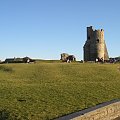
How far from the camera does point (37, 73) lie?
38.4m

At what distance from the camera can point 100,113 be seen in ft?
50.8

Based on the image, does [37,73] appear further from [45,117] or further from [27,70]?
[45,117]

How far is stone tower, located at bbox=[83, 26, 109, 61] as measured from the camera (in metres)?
82.4

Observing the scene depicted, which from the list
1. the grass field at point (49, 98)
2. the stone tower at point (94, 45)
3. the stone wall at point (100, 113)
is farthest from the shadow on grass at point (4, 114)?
the stone tower at point (94, 45)

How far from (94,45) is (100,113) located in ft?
223

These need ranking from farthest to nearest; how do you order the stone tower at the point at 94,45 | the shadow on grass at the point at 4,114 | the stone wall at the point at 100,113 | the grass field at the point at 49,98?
the stone tower at the point at 94,45, the grass field at the point at 49,98, the shadow on grass at the point at 4,114, the stone wall at the point at 100,113

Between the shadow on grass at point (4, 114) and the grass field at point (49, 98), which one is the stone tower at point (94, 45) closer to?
the grass field at point (49, 98)

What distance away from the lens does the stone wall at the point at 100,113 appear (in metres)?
13.9

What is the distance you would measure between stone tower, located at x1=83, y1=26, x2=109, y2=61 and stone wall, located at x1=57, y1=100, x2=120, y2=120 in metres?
65.5

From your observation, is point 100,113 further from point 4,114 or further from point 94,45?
Answer: point 94,45

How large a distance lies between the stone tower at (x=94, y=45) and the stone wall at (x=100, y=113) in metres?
65.5

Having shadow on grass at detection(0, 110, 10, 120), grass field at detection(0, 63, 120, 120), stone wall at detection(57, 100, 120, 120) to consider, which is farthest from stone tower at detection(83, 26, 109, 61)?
shadow on grass at detection(0, 110, 10, 120)

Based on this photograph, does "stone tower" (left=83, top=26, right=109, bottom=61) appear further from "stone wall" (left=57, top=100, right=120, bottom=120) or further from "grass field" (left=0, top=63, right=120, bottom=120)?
"stone wall" (left=57, top=100, right=120, bottom=120)

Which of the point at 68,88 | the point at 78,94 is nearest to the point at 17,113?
the point at 78,94
